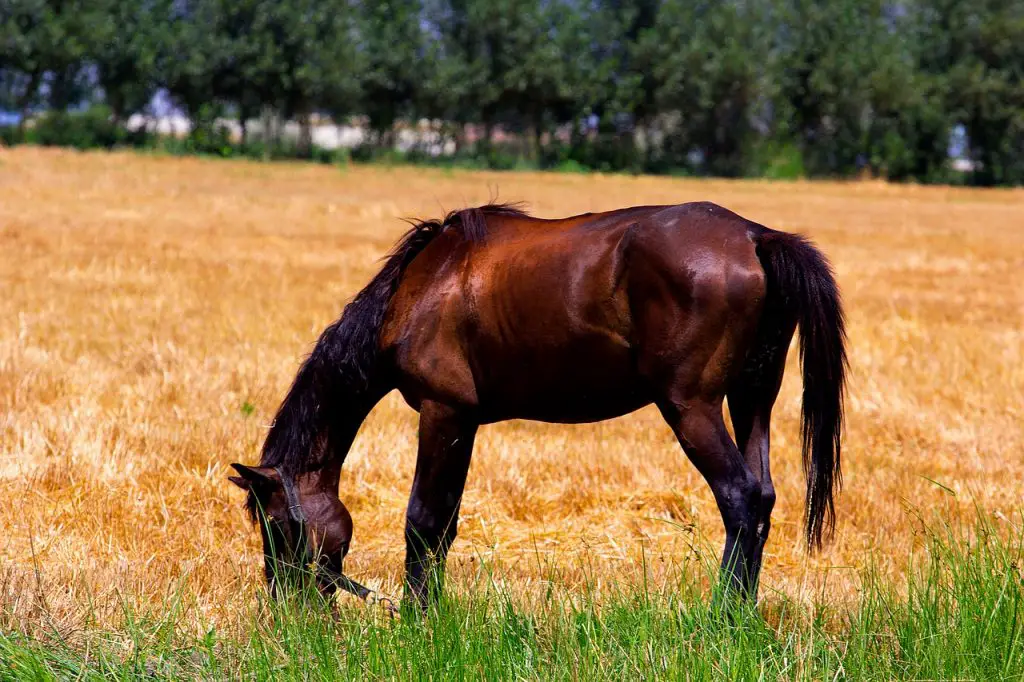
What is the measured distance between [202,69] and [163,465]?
5185cm

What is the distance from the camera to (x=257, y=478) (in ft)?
13.2

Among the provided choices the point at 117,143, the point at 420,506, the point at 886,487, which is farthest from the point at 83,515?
the point at 117,143

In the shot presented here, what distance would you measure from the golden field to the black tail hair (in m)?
0.51

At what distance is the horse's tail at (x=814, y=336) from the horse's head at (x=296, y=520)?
1784 millimetres

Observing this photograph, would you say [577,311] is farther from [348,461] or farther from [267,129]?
[267,129]

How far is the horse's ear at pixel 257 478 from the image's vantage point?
3.99 m

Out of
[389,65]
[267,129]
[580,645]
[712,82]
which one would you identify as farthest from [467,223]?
[712,82]

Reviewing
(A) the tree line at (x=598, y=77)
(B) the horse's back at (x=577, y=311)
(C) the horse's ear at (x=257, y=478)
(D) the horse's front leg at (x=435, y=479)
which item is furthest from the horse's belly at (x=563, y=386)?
(A) the tree line at (x=598, y=77)

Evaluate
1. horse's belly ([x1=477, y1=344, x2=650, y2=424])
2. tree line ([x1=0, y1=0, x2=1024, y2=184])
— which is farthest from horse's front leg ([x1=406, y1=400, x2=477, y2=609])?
tree line ([x1=0, y1=0, x2=1024, y2=184])

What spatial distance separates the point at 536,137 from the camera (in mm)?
61500

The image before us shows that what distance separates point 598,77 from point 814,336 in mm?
59453

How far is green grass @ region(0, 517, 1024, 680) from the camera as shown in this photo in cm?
303

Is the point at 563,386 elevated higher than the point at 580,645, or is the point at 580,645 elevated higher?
the point at 563,386

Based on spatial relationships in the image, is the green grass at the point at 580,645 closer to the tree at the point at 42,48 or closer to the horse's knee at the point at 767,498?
the horse's knee at the point at 767,498
